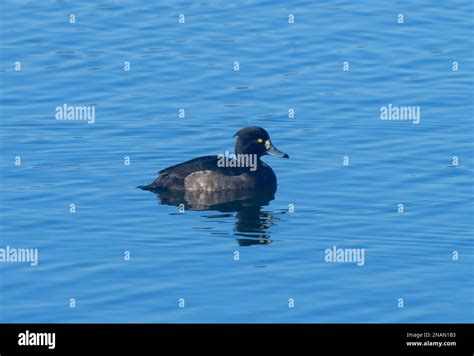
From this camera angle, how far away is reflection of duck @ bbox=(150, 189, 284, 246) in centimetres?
2523

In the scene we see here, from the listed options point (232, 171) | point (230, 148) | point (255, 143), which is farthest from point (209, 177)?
point (230, 148)

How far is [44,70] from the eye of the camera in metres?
34.0

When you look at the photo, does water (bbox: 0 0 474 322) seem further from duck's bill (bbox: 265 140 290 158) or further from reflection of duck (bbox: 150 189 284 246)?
duck's bill (bbox: 265 140 290 158)

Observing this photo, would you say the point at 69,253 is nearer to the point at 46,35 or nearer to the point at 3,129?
the point at 3,129

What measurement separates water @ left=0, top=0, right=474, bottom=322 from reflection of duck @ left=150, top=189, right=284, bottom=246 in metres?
0.08

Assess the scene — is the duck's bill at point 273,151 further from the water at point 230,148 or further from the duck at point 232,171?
the water at point 230,148

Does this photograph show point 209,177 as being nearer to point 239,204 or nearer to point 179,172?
point 179,172

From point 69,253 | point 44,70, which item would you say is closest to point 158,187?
point 69,253

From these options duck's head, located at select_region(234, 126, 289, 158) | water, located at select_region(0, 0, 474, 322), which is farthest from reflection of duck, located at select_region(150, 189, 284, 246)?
duck's head, located at select_region(234, 126, 289, 158)

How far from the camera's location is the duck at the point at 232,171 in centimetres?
2748

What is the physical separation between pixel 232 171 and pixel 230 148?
1626mm

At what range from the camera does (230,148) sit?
97.7ft

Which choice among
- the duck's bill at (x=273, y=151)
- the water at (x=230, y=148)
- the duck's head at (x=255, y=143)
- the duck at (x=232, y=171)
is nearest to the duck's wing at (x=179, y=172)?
the duck at (x=232, y=171)
